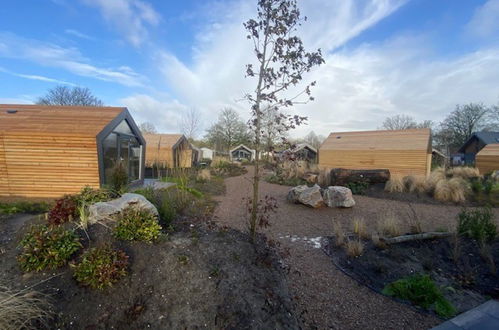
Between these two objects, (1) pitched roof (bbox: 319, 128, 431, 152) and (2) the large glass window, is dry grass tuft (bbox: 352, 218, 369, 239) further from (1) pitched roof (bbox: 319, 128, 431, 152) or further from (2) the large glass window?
(1) pitched roof (bbox: 319, 128, 431, 152)

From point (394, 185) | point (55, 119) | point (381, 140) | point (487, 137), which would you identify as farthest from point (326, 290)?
point (487, 137)

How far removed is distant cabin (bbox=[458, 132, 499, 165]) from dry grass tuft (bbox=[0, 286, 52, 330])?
32.8 metres

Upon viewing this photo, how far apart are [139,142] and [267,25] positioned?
9139 millimetres

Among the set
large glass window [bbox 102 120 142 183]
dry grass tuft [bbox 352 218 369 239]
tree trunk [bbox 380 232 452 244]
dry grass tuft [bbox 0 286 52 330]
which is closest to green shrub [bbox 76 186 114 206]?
dry grass tuft [bbox 0 286 52 330]

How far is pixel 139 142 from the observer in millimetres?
10703

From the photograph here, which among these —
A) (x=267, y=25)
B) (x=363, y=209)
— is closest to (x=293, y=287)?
(x=267, y=25)

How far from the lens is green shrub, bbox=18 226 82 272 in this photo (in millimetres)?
2438

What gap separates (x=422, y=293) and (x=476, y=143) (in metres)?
32.3

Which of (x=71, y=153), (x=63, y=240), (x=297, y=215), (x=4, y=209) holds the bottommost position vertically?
(x=297, y=215)

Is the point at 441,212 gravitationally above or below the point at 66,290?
below

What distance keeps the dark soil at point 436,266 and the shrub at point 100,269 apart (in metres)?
2.87

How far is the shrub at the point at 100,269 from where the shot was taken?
223 centimetres

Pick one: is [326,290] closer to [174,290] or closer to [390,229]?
[174,290]

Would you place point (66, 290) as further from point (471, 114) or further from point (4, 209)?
point (471, 114)
